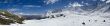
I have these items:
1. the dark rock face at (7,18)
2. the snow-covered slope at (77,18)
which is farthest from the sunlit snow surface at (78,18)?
the dark rock face at (7,18)

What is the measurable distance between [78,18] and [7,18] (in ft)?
4.77

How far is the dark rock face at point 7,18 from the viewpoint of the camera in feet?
21.1

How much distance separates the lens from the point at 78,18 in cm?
641

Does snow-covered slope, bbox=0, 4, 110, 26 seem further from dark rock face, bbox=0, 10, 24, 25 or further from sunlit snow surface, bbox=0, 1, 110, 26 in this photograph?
dark rock face, bbox=0, 10, 24, 25

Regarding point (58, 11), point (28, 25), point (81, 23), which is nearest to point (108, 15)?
point (81, 23)

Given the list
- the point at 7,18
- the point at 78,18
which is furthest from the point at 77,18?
the point at 7,18

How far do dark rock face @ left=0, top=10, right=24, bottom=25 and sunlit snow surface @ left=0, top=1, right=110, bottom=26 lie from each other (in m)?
0.20

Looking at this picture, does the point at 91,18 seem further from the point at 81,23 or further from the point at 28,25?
the point at 28,25

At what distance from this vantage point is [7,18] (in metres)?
6.45

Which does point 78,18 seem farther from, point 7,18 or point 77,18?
point 7,18

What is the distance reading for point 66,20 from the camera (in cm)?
639

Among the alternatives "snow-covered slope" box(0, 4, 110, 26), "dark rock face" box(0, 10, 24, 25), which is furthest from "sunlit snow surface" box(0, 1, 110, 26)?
"dark rock face" box(0, 10, 24, 25)

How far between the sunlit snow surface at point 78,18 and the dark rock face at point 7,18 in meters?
0.20

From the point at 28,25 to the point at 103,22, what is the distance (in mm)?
1489
